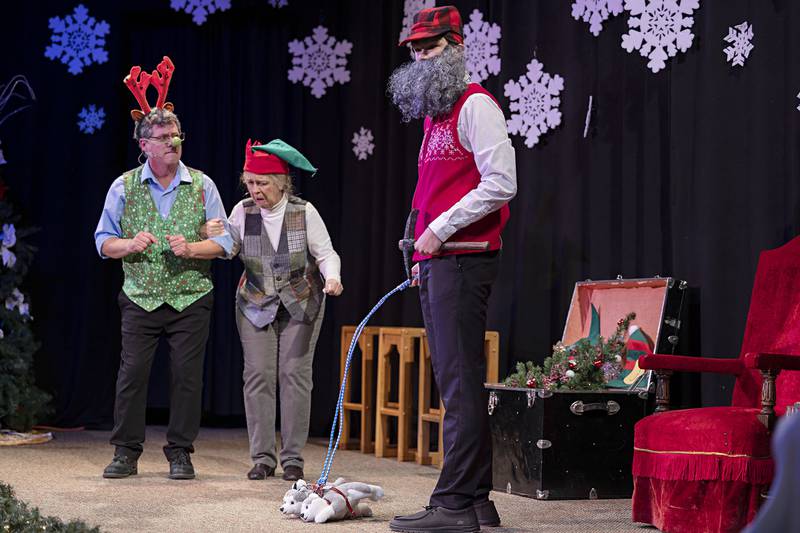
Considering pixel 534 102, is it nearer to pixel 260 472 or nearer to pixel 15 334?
pixel 260 472

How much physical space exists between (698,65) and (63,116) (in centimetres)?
412

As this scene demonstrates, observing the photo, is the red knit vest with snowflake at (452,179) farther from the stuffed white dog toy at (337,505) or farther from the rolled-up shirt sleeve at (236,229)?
the rolled-up shirt sleeve at (236,229)

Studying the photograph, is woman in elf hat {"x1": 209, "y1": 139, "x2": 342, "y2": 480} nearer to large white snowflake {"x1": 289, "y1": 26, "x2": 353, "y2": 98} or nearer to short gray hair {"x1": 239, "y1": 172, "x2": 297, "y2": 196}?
short gray hair {"x1": 239, "y1": 172, "x2": 297, "y2": 196}

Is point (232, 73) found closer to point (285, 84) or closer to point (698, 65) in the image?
point (285, 84)

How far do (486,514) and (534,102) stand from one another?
2.64 metres

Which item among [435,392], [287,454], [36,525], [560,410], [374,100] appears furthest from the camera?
[374,100]

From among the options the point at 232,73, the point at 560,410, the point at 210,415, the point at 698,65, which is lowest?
the point at 210,415

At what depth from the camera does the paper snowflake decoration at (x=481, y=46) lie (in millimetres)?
5461

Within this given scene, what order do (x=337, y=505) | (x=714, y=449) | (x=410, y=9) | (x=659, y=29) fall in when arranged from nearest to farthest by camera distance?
(x=714, y=449) < (x=337, y=505) < (x=659, y=29) < (x=410, y=9)

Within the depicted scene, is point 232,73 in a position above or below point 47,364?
above

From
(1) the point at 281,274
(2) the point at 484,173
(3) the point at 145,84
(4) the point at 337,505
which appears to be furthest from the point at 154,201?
(2) the point at 484,173

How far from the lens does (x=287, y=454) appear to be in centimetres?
427

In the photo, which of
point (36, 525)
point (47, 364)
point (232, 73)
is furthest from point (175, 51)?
point (36, 525)

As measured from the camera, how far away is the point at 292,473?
13.8 feet
